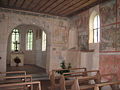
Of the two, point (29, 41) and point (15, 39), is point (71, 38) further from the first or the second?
point (15, 39)

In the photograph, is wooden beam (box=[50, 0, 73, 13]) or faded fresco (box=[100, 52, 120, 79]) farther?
wooden beam (box=[50, 0, 73, 13])

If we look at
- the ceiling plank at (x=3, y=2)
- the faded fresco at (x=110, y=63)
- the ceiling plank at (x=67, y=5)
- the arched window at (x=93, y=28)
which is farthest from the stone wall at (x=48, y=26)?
the faded fresco at (x=110, y=63)

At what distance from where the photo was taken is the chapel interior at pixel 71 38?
19.0ft

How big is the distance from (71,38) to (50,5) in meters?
2.75

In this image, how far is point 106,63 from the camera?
6410 mm

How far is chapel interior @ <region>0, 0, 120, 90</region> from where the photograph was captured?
5801mm

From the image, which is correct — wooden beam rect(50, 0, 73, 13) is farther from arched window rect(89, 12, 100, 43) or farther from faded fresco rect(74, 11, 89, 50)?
arched window rect(89, 12, 100, 43)

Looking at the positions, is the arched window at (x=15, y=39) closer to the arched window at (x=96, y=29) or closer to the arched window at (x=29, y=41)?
the arched window at (x=29, y=41)

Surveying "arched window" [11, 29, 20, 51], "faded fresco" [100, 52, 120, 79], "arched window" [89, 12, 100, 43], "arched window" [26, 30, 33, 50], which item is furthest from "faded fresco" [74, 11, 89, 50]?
"arched window" [11, 29, 20, 51]

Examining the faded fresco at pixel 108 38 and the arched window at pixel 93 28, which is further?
the arched window at pixel 93 28

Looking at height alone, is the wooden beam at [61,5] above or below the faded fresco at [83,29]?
above

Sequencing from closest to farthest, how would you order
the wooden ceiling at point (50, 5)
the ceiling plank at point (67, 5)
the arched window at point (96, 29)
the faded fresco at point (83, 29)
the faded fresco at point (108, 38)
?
1. the faded fresco at point (108, 38)
2. the ceiling plank at point (67, 5)
3. the wooden ceiling at point (50, 5)
4. the arched window at point (96, 29)
5. the faded fresco at point (83, 29)

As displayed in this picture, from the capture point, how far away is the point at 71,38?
931 cm

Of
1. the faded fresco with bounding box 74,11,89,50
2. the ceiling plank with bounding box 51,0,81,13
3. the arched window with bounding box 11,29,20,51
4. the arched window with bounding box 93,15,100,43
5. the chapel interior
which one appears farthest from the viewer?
the arched window with bounding box 11,29,20,51
